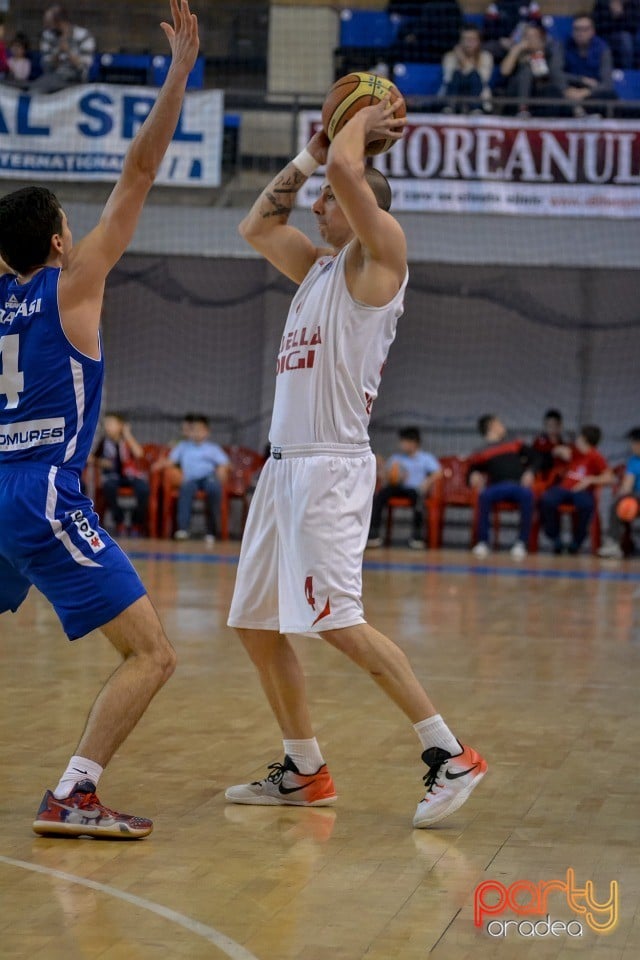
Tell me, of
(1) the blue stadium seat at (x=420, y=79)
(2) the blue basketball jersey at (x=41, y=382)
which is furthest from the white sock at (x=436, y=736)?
(1) the blue stadium seat at (x=420, y=79)

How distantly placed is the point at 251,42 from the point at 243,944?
1816 centimetres

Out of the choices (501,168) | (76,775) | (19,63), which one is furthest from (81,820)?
(19,63)

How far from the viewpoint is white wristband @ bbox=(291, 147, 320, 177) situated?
5102 millimetres

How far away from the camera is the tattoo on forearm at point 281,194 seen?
16.7 ft

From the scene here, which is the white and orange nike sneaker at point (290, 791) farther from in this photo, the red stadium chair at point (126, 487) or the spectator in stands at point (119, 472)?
the red stadium chair at point (126, 487)

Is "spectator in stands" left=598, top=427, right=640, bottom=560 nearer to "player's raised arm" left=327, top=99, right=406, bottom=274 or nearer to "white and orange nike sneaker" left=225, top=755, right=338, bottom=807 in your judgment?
"white and orange nike sneaker" left=225, top=755, right=338, bottom=807

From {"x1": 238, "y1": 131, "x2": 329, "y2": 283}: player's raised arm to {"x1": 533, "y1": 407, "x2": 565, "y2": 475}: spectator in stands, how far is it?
12106 mm

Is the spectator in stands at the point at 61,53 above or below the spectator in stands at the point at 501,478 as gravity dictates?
above

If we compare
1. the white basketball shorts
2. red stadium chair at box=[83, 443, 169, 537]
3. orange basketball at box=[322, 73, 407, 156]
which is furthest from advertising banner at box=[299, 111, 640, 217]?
the white basketball shorts

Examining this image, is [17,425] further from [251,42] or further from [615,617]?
[251,42]

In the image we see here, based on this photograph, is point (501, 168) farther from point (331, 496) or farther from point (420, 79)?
point (331, 496)

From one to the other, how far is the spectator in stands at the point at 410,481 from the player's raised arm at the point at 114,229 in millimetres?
12430

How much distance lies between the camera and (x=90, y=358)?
14.4 ft

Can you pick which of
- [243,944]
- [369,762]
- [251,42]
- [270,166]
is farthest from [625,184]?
[243,944]
